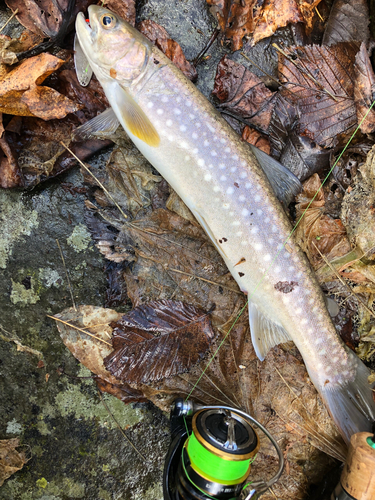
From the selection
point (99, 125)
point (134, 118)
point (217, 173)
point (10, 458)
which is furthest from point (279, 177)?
point (10, 458)

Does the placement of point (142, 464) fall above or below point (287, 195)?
below

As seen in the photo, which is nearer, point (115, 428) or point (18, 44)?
point (18, 44)

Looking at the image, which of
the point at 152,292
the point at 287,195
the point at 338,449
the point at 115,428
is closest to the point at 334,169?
the point at 287,195

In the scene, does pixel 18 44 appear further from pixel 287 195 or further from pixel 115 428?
pixel 115 428

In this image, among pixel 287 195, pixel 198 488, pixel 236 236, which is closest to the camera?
pixel 198 488

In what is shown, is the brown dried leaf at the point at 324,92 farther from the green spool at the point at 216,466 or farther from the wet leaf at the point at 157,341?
the green spool at the point at 216,466

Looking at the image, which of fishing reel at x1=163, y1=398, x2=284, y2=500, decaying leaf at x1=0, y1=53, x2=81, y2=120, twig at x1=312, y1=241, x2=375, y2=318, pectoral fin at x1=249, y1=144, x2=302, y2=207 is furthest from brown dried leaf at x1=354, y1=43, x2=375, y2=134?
fishing reel at x1=163, y1=398, x2=284, y2=500

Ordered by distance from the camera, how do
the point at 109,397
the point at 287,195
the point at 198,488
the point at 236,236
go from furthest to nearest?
the point at 109,397 < the point at 287,195 < the point at 236,236 < the point at 198,488
